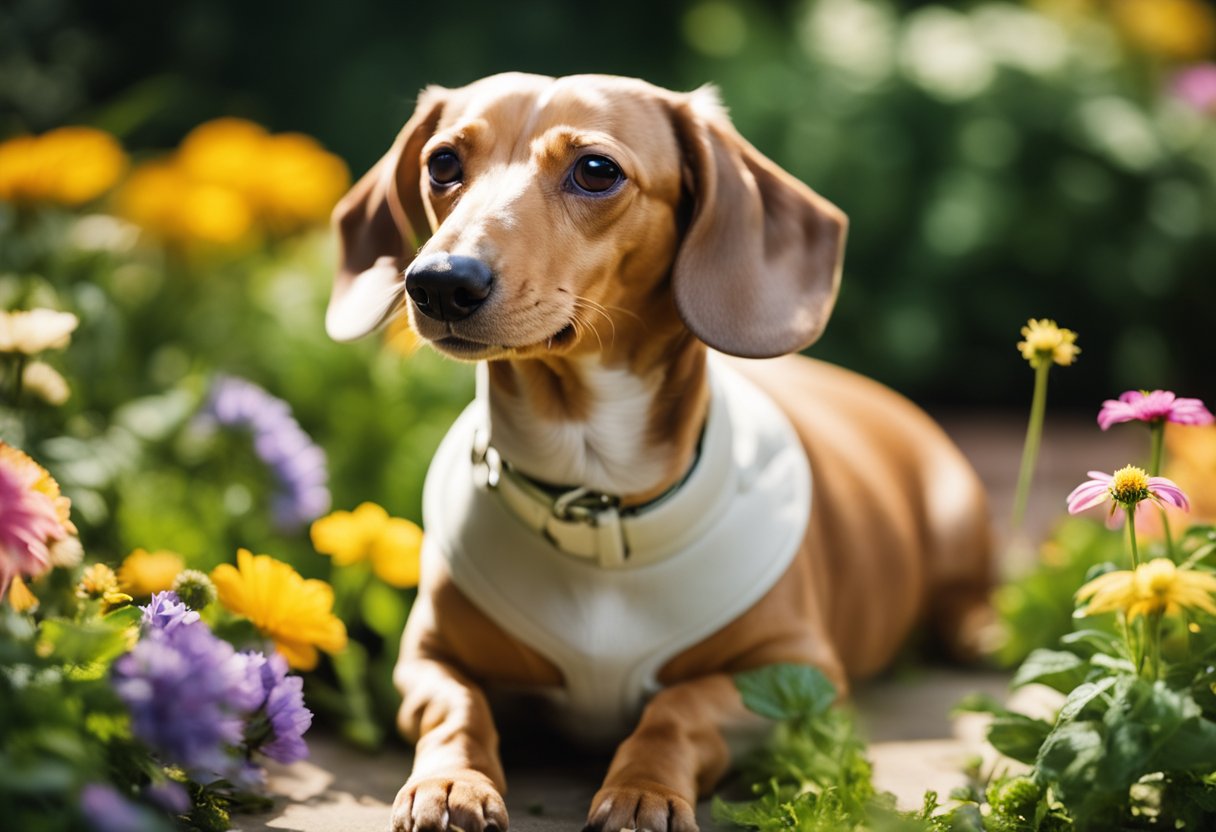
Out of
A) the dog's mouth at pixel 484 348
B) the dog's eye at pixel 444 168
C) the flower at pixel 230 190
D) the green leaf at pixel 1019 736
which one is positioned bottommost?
the green leaf at pixel 1019 736

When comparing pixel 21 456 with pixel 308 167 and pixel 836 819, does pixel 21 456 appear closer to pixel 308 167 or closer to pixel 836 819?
pixel 836 819

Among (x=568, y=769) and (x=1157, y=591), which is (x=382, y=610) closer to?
(x=568, y=769)

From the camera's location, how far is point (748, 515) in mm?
2672

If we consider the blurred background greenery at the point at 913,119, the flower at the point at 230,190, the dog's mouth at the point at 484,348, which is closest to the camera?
the dog's mouth at the point at 484,348

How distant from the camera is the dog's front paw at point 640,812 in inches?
83.4

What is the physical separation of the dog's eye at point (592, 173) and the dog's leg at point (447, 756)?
94 cm

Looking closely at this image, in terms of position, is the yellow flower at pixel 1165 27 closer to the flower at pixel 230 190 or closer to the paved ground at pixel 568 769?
the paved ground at pixel 568 769

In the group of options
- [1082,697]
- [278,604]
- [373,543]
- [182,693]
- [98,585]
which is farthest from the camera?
[373,543]

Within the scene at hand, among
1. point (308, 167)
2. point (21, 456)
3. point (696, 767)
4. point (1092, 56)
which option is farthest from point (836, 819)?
point (1092, 56)

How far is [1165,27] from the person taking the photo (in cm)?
676

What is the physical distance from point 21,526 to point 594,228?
1.07 m

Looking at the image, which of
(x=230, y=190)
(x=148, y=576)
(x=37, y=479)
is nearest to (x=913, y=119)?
(x=230, y=190)

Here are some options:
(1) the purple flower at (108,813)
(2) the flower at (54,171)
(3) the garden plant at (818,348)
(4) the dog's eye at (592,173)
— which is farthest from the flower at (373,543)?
(2) the flower at (54,171)

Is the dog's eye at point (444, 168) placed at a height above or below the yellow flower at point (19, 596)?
above
